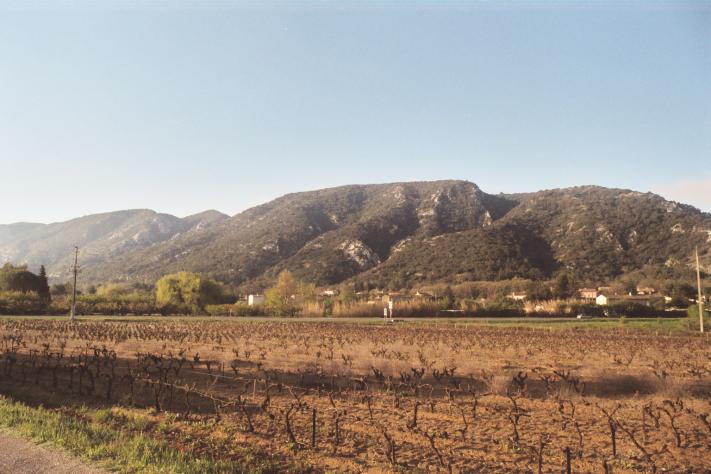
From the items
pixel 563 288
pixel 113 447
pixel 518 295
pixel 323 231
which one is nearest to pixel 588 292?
pixel 563 288

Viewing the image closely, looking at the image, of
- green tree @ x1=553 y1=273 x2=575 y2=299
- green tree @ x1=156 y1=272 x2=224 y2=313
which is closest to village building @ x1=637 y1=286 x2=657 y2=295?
green tree @ x1=553 y1=273 x2=575 y2=299

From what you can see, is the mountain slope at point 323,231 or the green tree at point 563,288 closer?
the green tree at point 563,288

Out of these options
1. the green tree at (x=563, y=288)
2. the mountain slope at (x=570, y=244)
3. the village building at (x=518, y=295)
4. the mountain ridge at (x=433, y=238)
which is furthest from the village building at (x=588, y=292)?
the village building at (x=518, y=295)

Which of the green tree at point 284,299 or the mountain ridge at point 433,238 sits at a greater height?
the mountain ridge at point 433,238

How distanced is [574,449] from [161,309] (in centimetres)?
7488

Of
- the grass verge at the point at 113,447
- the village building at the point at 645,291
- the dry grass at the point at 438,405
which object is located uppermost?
the village building at the point at 645,291

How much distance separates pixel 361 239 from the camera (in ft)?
427

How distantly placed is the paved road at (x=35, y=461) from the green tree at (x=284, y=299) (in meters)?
63.4

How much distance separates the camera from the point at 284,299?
80062 mm

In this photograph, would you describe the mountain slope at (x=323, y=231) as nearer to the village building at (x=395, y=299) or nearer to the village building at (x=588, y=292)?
the village building at (x=395, y=299)

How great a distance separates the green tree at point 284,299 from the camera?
7306cm

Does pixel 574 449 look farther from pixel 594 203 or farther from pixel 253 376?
pixel 594 203

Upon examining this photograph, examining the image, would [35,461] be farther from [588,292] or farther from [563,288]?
[588,292]

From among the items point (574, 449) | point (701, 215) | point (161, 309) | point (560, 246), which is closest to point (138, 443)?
point (574, 449)
